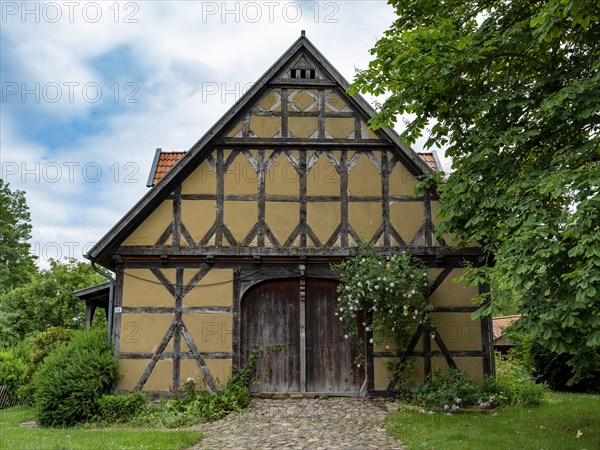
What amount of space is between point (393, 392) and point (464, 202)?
5.19m

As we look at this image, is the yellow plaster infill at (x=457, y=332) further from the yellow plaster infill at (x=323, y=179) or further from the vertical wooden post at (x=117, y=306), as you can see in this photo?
the vertical wooden post at (x=117, y=306)

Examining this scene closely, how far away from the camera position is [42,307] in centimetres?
2389

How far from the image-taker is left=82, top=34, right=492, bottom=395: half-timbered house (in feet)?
39.6

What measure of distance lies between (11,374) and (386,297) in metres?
9.85

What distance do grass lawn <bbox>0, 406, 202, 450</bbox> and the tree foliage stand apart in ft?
48.0

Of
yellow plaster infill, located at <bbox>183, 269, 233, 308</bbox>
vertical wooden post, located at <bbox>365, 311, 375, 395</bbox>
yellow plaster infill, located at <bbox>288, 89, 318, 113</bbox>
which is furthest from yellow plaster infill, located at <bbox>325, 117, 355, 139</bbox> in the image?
vertical wooden post, located at <bbox>365, 311, 375, 395</bbox>

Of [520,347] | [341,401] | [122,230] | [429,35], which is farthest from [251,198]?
[520,347]

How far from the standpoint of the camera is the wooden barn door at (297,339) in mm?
12320

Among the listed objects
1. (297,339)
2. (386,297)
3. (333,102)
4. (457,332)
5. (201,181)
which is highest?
(333,102)

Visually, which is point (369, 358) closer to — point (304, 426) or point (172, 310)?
point (304, 426)

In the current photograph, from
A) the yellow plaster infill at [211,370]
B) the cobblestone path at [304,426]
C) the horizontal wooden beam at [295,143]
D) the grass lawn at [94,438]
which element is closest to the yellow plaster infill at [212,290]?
the yellow plaster infill at [211,370]

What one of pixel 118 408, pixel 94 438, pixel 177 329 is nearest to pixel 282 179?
pixel 177 329

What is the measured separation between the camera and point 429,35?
8531 mm

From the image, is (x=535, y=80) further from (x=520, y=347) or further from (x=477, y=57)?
(x=520, y=347)
